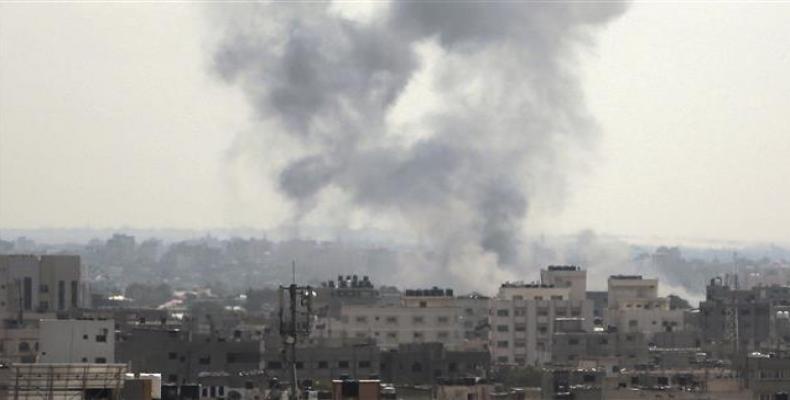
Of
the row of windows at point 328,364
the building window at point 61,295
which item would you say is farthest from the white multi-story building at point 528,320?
the row of windows at point 328,364

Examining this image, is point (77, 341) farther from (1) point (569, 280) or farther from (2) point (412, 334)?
(1) point (569, 280)

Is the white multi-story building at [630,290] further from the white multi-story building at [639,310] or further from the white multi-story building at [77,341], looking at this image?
the white multi-story building at [77,341]

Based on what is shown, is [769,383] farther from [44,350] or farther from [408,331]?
[408,331]

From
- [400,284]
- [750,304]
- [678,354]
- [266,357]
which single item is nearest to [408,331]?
[750,304]

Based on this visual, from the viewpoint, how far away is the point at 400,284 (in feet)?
649

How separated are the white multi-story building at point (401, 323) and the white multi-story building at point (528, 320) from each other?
77.0 inches

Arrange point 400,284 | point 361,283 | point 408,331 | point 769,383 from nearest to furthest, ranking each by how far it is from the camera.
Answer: point 769,383 < point 408,331 < point 361,283 < point 400,284

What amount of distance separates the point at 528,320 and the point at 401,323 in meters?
6.53

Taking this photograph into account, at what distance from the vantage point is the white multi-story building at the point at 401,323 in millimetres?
121000

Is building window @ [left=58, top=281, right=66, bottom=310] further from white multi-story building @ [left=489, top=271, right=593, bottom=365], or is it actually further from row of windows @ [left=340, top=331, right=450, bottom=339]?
white multi-story building @ [left=489, top=271, right=593, bottom=365]

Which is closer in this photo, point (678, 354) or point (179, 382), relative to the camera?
point (179, 382)

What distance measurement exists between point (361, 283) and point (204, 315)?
16152 millimetres

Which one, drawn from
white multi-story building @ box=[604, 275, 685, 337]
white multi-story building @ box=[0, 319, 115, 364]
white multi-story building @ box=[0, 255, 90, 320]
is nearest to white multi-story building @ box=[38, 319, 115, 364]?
white multi-story building @ box=[0, 319, 115, 364]

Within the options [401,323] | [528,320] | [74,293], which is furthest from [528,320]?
[74,293]
